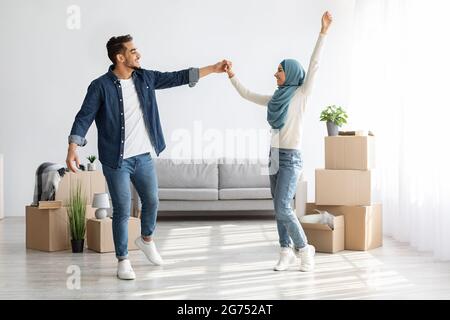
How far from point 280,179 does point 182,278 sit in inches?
32.7

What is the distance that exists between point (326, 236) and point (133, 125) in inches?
67.4

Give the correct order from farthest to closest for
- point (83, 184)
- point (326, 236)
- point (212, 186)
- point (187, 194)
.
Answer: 1. point (212, 186)
2. point (187, 194)
3. point (83, 184)
4. point (326, 236)

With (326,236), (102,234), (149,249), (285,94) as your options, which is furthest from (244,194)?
(285,94)

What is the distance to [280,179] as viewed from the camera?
3717mm

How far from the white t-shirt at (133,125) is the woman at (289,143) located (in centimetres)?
78

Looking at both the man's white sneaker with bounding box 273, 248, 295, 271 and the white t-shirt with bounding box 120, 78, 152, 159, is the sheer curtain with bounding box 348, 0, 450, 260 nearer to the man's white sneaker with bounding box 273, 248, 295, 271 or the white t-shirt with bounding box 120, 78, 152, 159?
the man's white sneaker with bounding box 273, 248, 295, 271

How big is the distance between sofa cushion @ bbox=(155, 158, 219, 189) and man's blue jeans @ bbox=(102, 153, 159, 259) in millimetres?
2739

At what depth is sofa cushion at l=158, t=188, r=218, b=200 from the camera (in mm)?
6410

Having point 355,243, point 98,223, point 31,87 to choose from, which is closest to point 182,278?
point 98,223

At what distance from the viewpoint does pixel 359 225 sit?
181 inches

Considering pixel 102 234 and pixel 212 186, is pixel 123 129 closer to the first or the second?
pixel 102 234

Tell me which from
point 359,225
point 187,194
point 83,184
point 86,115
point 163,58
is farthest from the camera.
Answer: point 163,58

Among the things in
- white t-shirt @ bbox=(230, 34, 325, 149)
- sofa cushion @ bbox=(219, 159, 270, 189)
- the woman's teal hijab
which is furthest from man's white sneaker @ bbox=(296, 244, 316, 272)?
sofa cushion @ bbox=(219, 159, 270, 189)
